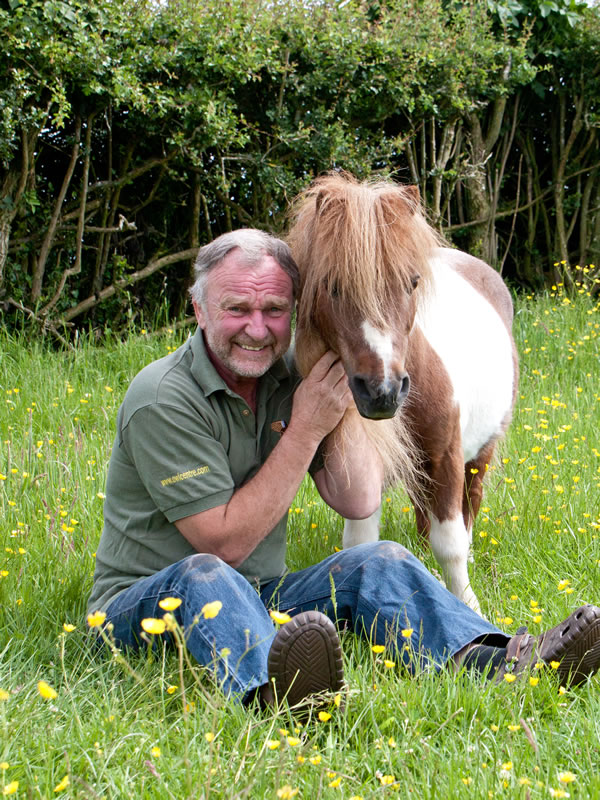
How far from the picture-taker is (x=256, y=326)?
248 cm

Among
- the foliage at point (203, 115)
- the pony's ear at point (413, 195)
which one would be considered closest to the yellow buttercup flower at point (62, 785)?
the pony's ear at point (413, 195)

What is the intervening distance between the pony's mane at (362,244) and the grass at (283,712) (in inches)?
41.2

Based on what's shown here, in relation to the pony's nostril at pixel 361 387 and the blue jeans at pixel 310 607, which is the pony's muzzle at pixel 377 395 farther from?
the blue jeans at pixel 310 607

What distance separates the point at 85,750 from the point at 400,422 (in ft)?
5.35

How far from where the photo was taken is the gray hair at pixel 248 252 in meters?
2.52

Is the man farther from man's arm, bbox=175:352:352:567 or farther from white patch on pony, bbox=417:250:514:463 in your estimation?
white patch on pony, bbox=417:250:514:463

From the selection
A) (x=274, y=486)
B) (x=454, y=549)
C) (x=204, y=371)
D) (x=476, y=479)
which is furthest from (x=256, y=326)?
(x=476, y=479)

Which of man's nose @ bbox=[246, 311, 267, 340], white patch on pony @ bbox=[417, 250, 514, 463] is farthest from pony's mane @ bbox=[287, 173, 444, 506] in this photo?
white patch on pony @ bbox=[417, 250, 514, 463]

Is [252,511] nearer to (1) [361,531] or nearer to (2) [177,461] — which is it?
(2) [177,461]

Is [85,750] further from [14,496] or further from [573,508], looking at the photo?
[573,508]

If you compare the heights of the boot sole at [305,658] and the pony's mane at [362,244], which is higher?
the pony's mane at [362,244]

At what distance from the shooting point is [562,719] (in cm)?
213

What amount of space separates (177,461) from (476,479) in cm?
227

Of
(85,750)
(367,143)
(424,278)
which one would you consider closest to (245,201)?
(367,143)
